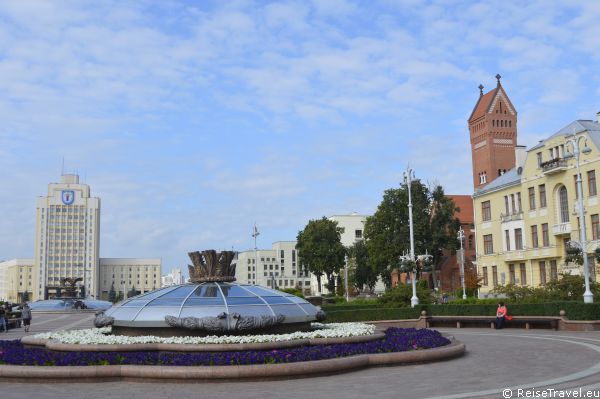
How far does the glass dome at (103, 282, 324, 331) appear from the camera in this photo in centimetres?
1527

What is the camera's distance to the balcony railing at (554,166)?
4678 centimetres

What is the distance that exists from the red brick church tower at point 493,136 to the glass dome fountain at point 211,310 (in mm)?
64951

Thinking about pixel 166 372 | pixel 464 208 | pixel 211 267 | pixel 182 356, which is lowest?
pixel 166 372

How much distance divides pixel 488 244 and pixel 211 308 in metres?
46.7

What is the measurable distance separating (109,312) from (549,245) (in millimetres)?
40373

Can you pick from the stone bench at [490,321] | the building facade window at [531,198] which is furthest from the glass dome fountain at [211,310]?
the building facade window at [531,198]

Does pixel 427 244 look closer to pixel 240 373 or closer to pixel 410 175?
pixel 410 175

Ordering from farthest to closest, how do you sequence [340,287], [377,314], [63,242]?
[63,242]
[340,287]
[377,314]

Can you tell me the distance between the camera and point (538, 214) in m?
50.4

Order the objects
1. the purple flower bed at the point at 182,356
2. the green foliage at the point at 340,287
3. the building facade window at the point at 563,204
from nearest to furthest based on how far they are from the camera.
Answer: the purple flower bed at the point at 182,356
the building facade window at the point at 563,204
the green foliage at the point at 340,287

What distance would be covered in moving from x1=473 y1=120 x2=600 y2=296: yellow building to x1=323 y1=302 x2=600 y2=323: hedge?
54.3ft

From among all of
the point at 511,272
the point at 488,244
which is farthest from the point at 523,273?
the point at 488,244

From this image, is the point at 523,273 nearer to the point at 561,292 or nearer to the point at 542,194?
the point at 542,194

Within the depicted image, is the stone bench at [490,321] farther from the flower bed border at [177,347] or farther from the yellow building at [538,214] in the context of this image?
the yellow building at [538,214]
